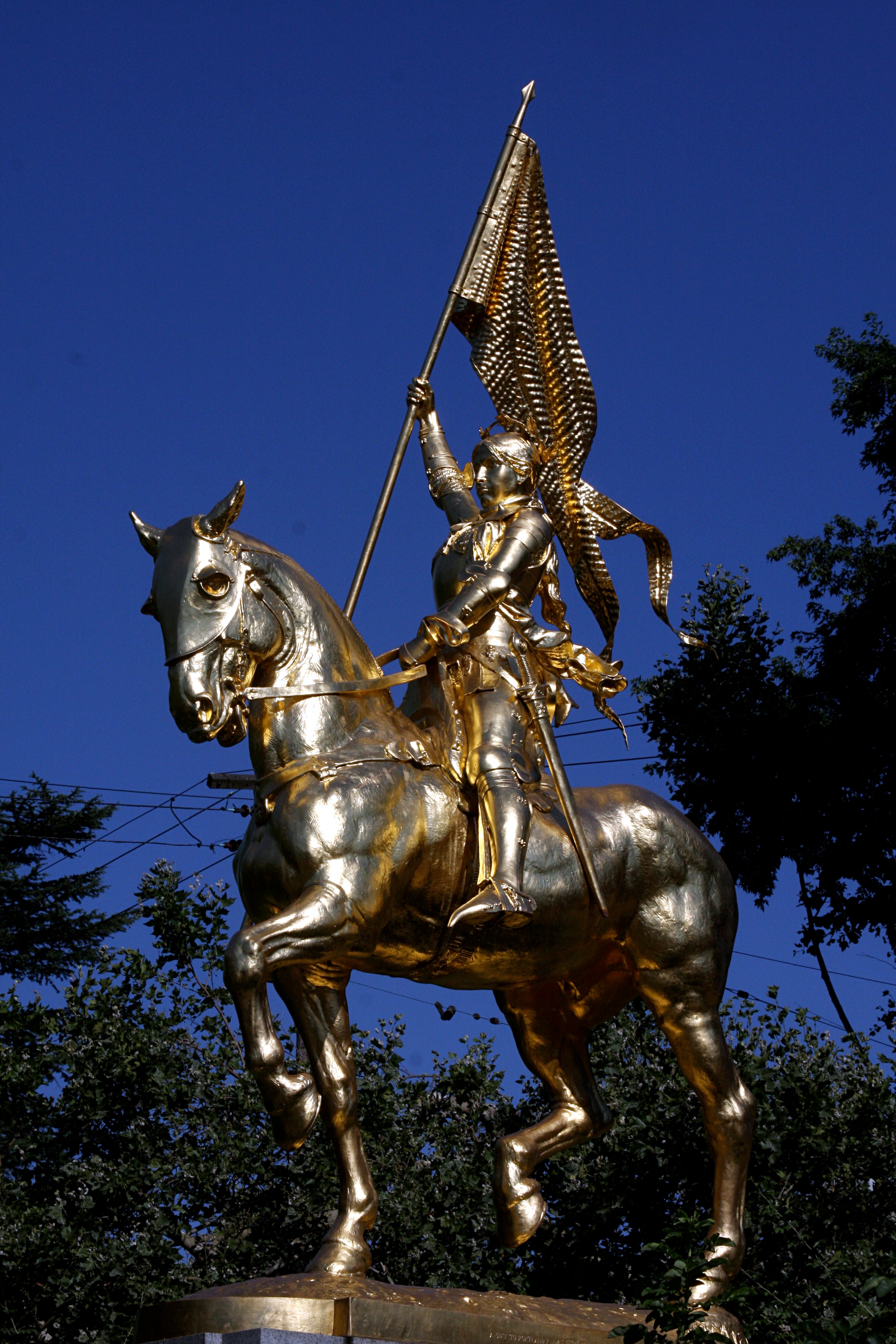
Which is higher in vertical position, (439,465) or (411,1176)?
(439,465)

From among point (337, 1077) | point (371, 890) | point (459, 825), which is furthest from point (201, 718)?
point (337, 1077)

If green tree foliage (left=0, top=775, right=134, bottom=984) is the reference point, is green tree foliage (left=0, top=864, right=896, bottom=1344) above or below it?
Result: below

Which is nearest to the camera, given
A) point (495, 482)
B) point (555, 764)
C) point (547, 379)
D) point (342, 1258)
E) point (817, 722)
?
point (342, 1258)

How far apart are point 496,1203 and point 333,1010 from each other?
123 cm

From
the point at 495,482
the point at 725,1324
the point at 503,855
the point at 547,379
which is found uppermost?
the point at 547,379

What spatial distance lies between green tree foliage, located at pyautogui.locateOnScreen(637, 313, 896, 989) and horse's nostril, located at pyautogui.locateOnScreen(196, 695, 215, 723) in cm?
1012

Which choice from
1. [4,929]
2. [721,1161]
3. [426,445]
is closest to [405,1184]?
[721,1161]

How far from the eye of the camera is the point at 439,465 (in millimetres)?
8781

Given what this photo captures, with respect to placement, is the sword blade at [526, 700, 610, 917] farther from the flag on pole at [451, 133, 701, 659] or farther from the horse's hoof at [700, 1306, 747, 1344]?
the horse's hoof at [700, 1306, 747, 1344]

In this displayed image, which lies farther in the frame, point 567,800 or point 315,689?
point 567,800

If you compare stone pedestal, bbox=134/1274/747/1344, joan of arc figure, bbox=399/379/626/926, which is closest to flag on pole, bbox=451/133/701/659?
joan of arc figure, bbox=399/379/626/926

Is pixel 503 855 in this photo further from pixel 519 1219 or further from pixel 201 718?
pixel 519 1219

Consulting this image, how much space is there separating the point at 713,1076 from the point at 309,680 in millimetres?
2748

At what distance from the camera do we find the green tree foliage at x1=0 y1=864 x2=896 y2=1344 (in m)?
11.8
